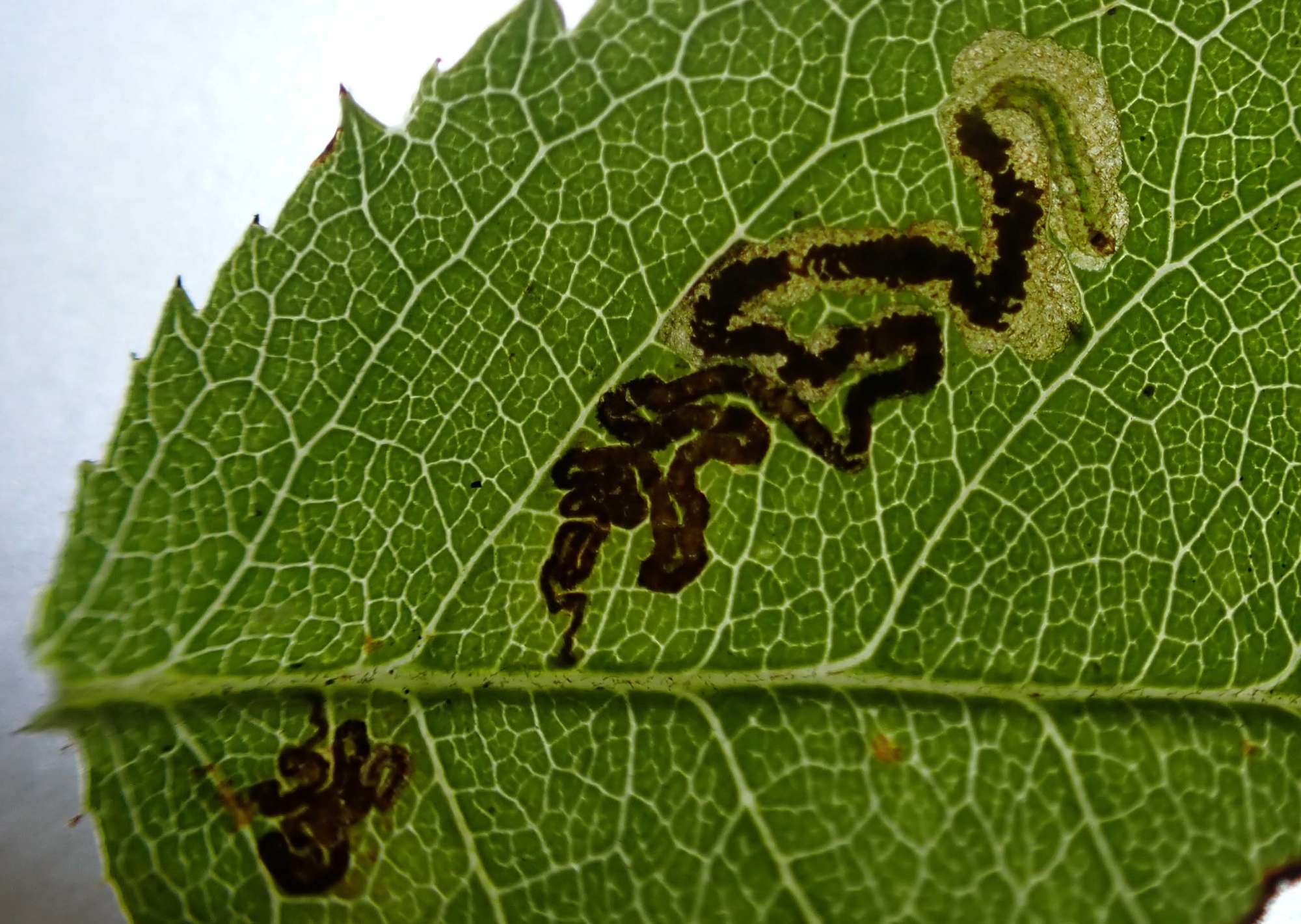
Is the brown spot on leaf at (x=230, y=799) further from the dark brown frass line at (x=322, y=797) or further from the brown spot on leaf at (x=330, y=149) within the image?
the brown spot on leaf at (x=330, y=149)

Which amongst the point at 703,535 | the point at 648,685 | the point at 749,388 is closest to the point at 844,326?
the point at 749,388

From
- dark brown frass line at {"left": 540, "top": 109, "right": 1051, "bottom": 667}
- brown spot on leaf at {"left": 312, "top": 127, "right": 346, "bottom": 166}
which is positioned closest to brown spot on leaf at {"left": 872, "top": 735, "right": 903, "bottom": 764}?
dark brown frass line at {"left": 540, "top": 109, "right": 1051, "bottom": 667}

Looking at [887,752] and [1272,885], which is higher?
[887,752]

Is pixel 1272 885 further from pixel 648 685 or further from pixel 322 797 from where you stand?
pixel 322 797

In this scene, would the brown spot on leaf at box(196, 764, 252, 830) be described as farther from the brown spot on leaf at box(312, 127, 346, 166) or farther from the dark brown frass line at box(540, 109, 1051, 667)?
the brown spot on leaf at box(312, 127, 346, 166)

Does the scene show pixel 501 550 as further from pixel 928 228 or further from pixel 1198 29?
pixel 1198 29

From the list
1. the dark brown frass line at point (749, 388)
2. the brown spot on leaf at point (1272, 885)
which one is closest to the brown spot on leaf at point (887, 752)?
the dark brown frass line at point (749, 388)

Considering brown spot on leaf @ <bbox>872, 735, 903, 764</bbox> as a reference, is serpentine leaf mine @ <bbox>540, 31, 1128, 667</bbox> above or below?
above
